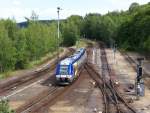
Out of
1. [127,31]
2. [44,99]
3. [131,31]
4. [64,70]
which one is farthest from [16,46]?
[127,31]

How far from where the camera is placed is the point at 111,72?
59125 millimetres

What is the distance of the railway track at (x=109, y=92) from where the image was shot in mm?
32522

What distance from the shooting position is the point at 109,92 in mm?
41594

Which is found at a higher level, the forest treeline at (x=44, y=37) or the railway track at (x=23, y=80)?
the forest treeline at (x=44, y=37)

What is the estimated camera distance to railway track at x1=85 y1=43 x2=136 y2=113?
32522 millimetres

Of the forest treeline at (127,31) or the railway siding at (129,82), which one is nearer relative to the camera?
the railway siding at (129,82)

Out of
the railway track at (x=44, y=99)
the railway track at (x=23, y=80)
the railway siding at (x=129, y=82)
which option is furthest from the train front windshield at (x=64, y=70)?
the railway siding at (x=129, y=82)

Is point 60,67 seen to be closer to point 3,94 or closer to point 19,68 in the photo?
point 3,94

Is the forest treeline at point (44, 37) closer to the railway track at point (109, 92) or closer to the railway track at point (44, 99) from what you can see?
the railway track at point (109, 92)

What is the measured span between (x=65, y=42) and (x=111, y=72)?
88897mm

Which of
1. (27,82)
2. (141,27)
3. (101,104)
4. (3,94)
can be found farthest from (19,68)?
(141,27)

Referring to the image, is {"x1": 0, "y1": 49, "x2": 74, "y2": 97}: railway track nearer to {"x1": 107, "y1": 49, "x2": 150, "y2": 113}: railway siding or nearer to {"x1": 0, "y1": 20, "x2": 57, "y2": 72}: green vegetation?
{"x1": 0, "y1": 20, "x2": 57, "y2": 72}: green vegetation

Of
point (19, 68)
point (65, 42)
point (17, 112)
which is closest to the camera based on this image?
point (17, 112)

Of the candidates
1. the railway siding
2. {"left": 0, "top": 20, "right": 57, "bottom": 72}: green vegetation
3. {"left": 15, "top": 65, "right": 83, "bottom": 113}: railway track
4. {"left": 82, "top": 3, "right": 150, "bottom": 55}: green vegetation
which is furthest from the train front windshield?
{"left": 82, "top": 3, "right": 150, "bottom": 55}: green vegetation
